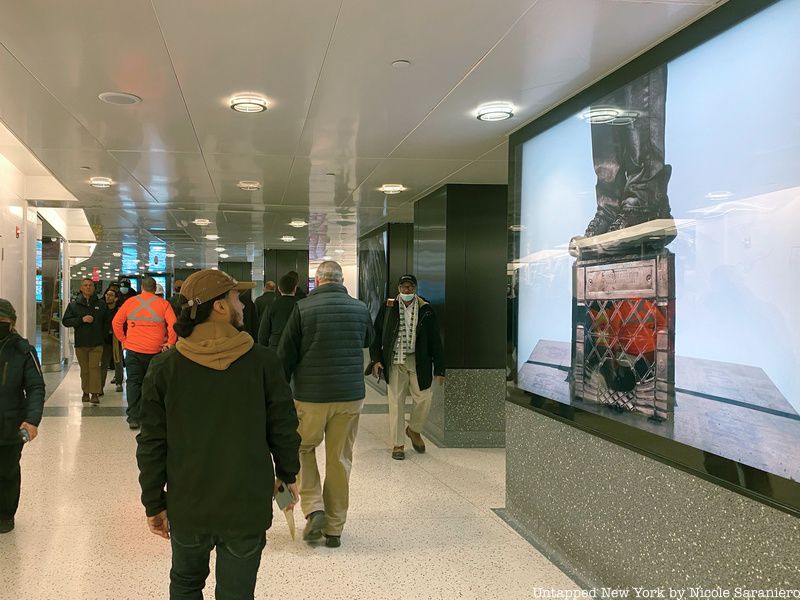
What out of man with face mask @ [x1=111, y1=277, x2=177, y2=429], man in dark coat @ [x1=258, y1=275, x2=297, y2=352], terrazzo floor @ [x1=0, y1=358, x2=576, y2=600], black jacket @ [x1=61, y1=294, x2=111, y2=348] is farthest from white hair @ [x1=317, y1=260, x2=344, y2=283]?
black jacket @ [x1=61, y1=294, x2=111, y2=348]

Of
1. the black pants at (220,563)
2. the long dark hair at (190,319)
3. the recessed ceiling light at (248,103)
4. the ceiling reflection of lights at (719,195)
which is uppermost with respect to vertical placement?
the recessed ceiling light at (248,103)

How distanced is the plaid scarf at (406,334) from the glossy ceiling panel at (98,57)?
268 centimetres

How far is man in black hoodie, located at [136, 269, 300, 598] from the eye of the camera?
226 cm

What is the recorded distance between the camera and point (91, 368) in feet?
29.9

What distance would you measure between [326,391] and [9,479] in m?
2.05

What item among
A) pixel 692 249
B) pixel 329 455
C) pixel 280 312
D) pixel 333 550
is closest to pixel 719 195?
pixel 692 249

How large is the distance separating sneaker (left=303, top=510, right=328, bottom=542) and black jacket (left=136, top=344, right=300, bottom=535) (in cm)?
190

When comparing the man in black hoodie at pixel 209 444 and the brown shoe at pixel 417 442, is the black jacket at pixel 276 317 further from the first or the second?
the man in black hoodie at pixel 209 444

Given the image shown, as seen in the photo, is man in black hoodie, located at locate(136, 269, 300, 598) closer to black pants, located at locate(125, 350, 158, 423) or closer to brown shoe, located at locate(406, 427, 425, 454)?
brown shoe, located at locate(406, 427, 425, 454)

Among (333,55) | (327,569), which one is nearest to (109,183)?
(333,55)

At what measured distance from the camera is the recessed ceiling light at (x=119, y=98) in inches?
160

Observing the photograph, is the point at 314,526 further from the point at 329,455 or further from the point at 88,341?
the point at 88,341

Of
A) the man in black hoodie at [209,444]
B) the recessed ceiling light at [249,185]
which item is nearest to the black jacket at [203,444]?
the man in black hoodie at [209,444]

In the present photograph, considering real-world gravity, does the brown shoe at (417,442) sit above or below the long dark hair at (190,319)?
below
